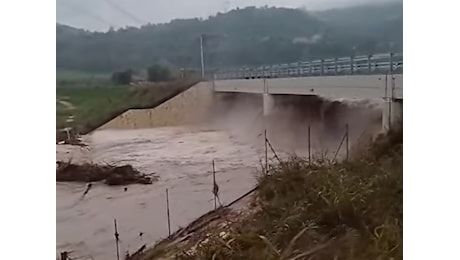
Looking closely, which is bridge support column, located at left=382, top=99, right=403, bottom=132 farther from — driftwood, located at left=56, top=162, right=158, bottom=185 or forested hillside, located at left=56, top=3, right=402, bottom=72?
driftwood, located at left=56, top=162, right=158, bottom=185

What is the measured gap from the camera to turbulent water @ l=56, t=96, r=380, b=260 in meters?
1.70

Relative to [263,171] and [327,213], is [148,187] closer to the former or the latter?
[263,171]

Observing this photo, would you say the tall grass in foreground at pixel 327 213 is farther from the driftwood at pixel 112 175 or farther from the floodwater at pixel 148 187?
the driftwood at pixel 112 175

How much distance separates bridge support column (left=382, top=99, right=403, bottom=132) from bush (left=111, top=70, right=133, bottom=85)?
0.66 m

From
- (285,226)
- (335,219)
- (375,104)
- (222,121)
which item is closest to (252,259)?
(285,226)

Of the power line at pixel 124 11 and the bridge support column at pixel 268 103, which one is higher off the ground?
the power line at pixel 124 11

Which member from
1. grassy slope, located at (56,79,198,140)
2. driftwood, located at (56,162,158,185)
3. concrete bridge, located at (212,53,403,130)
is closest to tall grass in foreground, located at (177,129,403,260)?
concrete bridge, located at (212,53,403,130)

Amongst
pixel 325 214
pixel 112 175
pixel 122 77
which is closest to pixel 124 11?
pixel 122 77

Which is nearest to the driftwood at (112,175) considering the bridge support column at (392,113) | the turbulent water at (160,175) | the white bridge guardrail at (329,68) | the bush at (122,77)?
the turbulent water at (160,175)

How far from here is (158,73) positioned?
1.71m

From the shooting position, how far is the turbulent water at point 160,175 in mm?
1701
